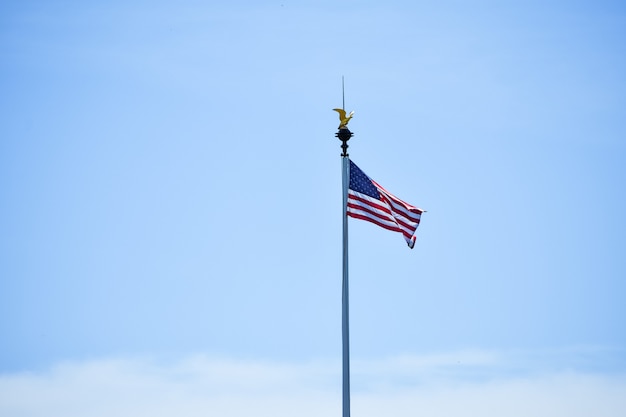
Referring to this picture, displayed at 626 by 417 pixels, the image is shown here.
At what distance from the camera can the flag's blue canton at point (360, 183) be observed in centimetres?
5362

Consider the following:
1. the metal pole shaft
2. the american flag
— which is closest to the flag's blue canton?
the american flag

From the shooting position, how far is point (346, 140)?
53.4 metres

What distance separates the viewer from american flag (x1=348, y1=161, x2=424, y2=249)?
5356 centimetres

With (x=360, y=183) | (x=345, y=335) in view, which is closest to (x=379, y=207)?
(x=360, y=183)

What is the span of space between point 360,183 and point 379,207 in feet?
4.06

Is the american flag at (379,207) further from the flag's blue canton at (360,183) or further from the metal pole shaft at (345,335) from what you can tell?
the metal pole shaft at (345,335)

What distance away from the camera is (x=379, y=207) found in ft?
178

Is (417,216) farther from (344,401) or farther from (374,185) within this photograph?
(344,401)

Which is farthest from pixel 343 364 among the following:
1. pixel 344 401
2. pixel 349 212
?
pixel 349 212

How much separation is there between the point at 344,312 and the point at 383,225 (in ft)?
14.2

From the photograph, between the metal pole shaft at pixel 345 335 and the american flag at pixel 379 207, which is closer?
the metal pole shaft at pixel 345 335

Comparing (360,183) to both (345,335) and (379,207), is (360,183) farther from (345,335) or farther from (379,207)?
(345,335)

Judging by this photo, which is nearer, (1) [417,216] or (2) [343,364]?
(2) [343,364]

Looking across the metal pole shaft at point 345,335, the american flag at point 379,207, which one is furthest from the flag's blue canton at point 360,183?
the metal pole shaft at point 345,335
